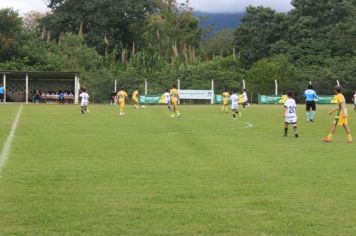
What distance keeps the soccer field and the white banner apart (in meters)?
41.7

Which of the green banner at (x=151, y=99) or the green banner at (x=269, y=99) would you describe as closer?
the green banner at (x=151, y=99)

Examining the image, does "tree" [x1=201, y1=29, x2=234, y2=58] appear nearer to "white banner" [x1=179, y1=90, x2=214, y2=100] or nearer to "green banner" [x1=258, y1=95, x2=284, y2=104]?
"green banner" [x1=258, y1=95, x2=284, y2=104]

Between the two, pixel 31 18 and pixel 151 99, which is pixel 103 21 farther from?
pixel 151 99

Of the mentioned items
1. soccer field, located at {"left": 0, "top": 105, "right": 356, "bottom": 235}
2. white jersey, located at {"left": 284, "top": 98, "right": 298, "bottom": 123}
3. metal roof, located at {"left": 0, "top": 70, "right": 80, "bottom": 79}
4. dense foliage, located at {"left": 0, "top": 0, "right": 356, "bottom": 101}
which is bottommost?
soccer field, located at {"left": 0, "top": 105, "right": 356, "bottom": 235}

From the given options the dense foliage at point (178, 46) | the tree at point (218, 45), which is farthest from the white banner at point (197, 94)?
the tree at point (218, 45)

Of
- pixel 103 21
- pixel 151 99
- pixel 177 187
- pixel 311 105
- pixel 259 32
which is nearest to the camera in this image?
pixel 177 187

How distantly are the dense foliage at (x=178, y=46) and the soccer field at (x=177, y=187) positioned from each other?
4500 centimetres

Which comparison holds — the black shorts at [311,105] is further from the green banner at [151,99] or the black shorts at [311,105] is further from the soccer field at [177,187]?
the green banner at [151,99]

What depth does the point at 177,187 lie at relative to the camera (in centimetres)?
964

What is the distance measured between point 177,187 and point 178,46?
7090 cm

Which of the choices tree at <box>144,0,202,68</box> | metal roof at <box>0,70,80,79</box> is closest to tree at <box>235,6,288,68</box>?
tree at <box>144,0,202,68</box>

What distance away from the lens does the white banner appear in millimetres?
59562

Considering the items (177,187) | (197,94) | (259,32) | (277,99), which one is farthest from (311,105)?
(259,32)

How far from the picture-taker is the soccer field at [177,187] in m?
7.13
